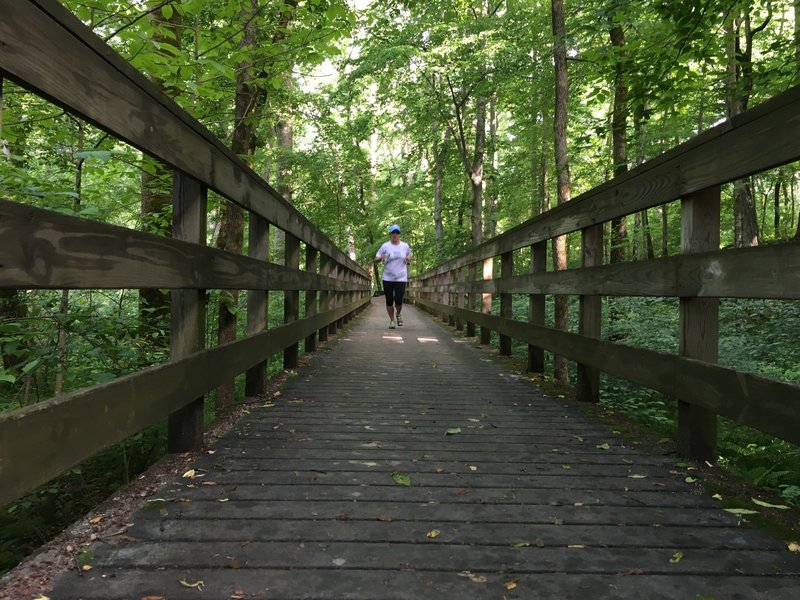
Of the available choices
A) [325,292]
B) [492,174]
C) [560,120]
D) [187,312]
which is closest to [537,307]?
[325,292]

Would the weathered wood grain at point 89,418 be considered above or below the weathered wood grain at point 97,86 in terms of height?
below

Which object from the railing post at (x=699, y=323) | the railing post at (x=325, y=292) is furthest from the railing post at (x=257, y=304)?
the railing post at (x=325, y=292)

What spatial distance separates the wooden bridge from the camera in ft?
5.11

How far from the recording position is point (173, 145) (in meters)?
2.35

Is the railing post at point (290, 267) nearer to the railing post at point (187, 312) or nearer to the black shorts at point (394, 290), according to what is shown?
the railing post at point (187, 312)

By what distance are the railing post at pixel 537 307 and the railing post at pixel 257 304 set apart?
261 centimetres

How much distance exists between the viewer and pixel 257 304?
393cm

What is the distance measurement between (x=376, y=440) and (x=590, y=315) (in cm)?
190

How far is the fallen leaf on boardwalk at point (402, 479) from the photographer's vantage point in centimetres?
242

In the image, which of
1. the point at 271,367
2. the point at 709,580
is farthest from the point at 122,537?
the point at 271,367

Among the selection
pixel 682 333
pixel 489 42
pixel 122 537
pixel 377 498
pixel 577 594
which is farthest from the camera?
pixel 489 42

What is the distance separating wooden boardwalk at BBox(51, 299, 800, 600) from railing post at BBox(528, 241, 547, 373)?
6.28 feet

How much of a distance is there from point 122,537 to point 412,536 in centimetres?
99

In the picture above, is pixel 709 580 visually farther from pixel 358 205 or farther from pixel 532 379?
pixel 358 205
